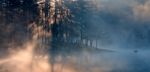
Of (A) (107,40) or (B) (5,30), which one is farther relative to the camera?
(A) (107,40)

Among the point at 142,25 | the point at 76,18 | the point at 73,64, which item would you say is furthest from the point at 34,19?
the point at 142,25

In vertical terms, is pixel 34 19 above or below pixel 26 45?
above

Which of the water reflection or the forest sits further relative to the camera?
the forest

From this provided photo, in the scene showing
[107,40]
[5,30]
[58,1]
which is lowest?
[107,40]

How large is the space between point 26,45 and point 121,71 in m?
18.2

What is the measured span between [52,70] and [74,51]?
1474cm

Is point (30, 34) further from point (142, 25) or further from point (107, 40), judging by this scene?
point (142, 25)

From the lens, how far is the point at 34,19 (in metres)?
51.2

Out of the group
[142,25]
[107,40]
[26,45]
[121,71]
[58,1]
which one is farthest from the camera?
[142,25]

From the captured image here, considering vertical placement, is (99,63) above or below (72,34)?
below

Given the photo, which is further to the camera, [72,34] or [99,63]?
[72,34]

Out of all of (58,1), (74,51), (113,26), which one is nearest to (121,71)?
(74,51)

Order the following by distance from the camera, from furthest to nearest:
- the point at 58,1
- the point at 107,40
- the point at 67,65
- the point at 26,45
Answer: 1. the point at 107,40
2. the point at 58,1
3. the point at 26,45
4. the point at 67,65

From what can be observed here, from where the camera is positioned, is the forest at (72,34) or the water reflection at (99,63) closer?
the water reflection at (99,63)
